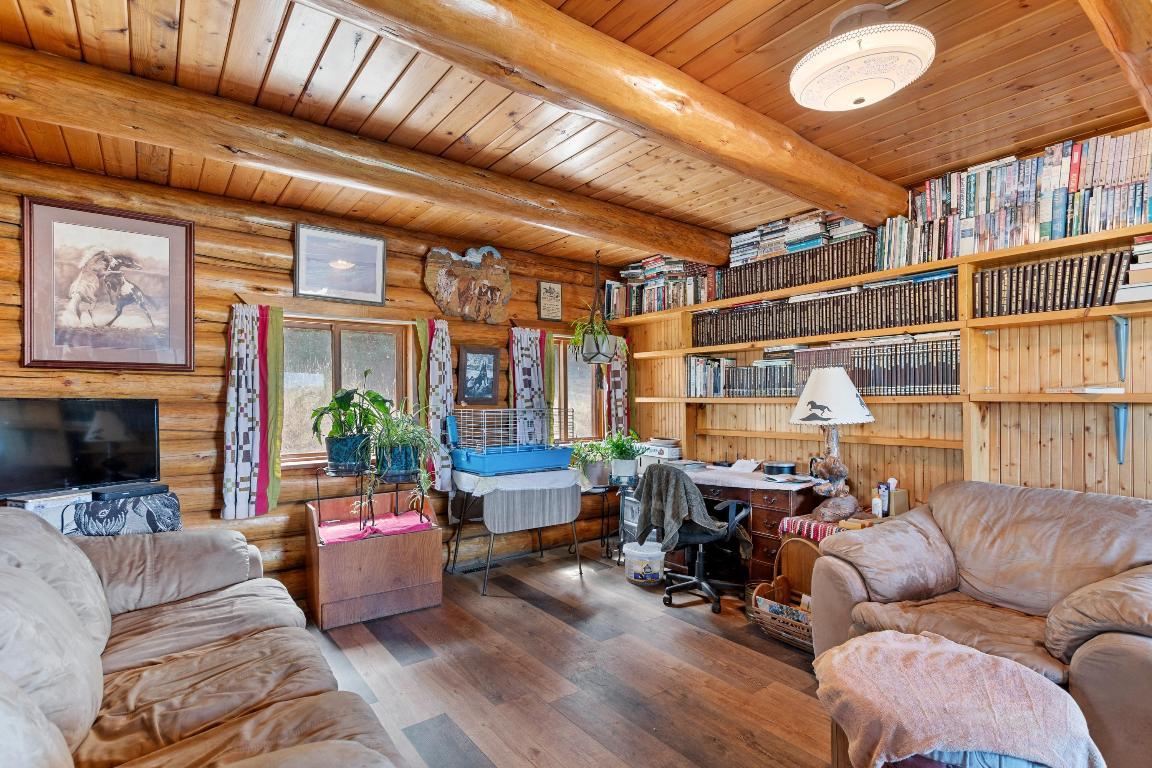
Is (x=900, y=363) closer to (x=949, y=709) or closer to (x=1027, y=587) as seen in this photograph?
(x=1027, y=587)

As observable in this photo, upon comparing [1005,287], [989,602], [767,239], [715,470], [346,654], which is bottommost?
[346,654]

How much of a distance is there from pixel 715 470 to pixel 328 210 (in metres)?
3.27

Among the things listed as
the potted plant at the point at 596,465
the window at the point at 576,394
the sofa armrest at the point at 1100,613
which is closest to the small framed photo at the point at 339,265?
the window at the point at 576,394

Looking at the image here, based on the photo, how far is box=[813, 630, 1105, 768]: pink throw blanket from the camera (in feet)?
4.58

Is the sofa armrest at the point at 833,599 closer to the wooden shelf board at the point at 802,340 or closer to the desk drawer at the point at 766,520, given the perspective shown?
the desk drawer at the point at 766,520

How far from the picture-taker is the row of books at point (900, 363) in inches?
127

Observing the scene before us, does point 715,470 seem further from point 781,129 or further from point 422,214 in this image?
point 422,214

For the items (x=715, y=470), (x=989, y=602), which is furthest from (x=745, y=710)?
(x=715, y=470)

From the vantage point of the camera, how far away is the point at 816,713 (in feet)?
7.76

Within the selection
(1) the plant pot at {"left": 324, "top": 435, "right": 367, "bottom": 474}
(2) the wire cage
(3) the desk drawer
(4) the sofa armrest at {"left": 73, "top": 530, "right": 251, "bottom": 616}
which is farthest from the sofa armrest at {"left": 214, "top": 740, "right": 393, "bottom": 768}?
(3) the desk drawer

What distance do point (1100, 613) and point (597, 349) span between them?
3.26 metres

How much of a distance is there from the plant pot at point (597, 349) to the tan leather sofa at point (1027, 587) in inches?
93.0

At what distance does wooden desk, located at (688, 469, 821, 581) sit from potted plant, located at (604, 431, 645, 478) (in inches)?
31.8

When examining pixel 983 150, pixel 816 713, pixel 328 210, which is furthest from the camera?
pixel 328 210
